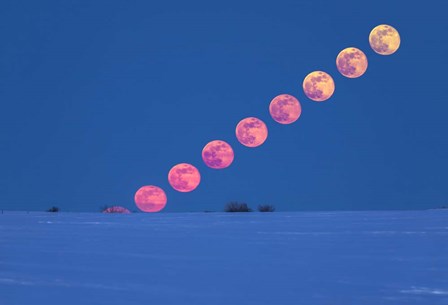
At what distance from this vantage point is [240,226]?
6.24m

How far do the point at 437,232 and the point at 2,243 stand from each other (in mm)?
3548

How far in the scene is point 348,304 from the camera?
90.0 inches

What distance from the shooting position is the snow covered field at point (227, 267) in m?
2.45

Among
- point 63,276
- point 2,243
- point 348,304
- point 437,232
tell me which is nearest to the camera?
point 348,304

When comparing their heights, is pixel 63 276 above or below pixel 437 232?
above

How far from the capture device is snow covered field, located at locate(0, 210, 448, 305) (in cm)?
245

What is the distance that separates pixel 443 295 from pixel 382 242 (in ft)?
6.69

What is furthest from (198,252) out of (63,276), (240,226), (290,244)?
(240,226)

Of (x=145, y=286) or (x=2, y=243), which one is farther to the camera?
(x=2, y=243)

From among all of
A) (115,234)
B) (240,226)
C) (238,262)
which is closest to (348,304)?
(238,262)

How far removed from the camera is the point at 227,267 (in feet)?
10.7

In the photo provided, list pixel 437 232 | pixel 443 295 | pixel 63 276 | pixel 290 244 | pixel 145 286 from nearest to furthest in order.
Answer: pixel 443 295
pixel 145 286
pixel 63 276
pixel 290 244
pixel 437 232

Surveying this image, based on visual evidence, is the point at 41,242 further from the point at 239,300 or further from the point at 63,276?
the point at 239,300

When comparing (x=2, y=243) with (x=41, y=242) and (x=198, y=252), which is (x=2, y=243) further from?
(x=198, y=252)
